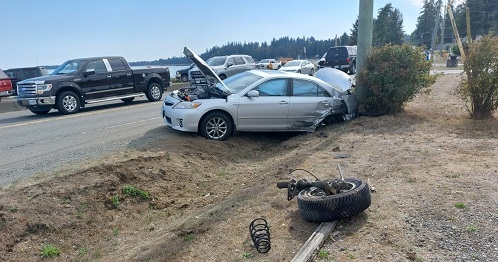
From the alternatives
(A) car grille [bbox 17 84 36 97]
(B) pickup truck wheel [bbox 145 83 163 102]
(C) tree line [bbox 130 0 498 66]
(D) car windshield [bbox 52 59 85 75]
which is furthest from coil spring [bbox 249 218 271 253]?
(C) tree line [bbox 130 0 498 66]

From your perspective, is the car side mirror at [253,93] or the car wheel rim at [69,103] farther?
the car wheel rim at [69,103]

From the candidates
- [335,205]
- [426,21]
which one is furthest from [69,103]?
[426,21]

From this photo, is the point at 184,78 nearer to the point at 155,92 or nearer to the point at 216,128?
the point at 155,92

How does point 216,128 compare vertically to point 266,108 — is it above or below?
below

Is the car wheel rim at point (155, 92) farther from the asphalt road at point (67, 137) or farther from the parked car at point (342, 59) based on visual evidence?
the parked car at point (342, 59)

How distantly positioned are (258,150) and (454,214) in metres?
4.91

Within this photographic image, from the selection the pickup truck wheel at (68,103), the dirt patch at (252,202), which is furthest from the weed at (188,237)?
the pickup truck wheel at (68,103)

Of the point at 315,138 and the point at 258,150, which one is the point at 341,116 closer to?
the point at 315,138

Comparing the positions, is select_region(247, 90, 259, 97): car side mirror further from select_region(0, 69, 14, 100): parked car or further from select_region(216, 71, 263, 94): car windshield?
select_region(0, 69, 14, 100): parked car

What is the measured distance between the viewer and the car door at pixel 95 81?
45.0 feet

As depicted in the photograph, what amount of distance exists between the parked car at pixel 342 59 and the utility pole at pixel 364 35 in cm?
1645

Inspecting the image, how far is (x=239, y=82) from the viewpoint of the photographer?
9375mm

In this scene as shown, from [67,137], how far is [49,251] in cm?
513

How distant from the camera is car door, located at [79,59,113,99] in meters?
13.7
